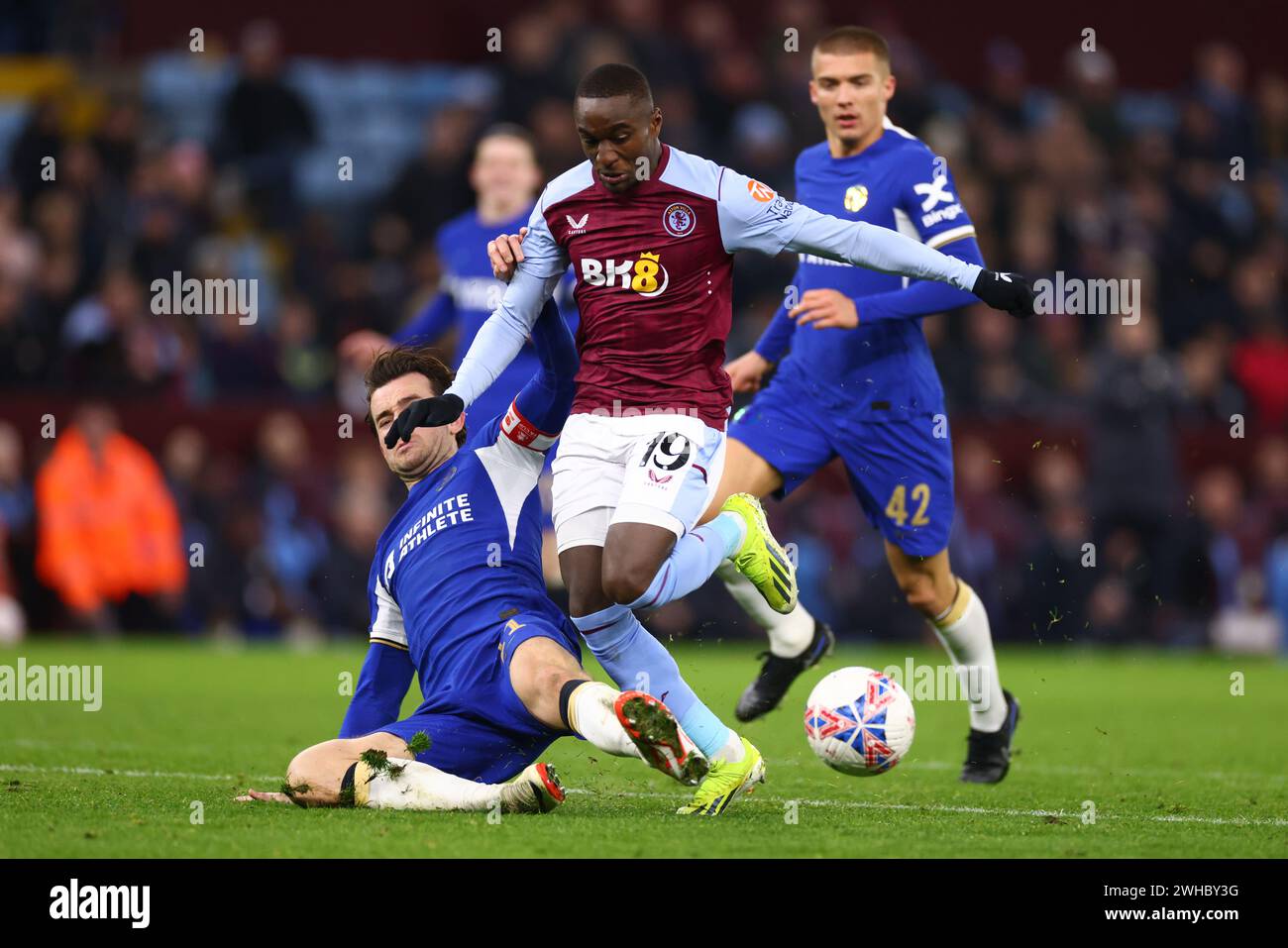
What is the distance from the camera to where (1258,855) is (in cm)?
548

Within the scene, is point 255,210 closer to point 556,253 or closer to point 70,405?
point 70,405

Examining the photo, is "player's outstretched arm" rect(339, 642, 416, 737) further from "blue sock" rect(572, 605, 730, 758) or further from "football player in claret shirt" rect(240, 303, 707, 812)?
"blue sock" rect(572, 605, 730, 758)

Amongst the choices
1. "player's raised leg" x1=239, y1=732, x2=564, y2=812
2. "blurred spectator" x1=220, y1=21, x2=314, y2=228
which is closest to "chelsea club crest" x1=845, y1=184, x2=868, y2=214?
"player's raised leg" x1=239, y1=732, x2=564, y2=812

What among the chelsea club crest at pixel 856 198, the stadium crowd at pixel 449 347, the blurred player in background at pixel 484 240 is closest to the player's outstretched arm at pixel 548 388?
the chelsea club crest at pixel 856 198

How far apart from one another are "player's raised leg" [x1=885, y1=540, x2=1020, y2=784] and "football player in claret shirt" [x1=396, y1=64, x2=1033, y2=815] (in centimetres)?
130

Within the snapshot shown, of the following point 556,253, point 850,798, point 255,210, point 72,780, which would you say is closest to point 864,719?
point 850,798

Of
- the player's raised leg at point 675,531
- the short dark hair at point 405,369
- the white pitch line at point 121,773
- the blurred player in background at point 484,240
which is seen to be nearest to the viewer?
the player's raised leg at point 675,531

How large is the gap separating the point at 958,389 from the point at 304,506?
5.79m

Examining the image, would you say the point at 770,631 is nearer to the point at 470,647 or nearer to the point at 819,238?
the point at 470,647

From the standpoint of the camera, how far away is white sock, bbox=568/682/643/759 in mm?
5832

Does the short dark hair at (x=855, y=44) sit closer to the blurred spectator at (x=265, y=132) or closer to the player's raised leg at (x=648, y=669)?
the player's raised leg at (x=648, y=669)

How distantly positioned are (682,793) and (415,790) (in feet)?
4.19

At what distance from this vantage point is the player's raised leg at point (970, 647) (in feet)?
25.9

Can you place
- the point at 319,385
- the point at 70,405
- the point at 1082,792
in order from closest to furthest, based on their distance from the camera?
the point at 1082,792 → the point at 70,405 → the point at 319,385
